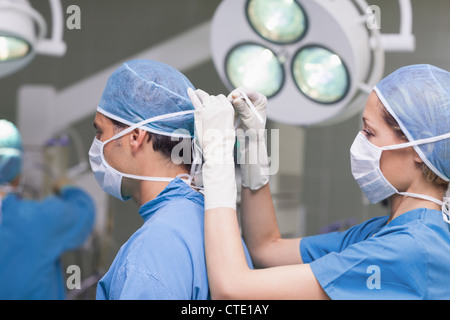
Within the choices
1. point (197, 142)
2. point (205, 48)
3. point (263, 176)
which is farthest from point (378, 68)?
point (205, 48)

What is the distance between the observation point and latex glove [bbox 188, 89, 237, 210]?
1.13 metres

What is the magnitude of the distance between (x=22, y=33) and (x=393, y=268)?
1296 mm

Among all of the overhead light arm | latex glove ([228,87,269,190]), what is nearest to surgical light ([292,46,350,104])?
latex glove ([228,87,269,190])

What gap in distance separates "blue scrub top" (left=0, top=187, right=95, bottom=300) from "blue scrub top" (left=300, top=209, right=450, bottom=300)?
1.73m

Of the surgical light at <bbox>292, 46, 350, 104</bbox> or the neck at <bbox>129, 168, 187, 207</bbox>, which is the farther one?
the surgical light at <bbox>292, 46, 350, 104</bbox>

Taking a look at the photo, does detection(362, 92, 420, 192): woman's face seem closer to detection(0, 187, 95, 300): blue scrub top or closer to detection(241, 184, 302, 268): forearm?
detection(241, 184, 302, 268): forearm

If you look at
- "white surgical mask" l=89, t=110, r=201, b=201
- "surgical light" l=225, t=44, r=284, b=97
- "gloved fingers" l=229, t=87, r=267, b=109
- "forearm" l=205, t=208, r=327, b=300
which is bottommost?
"forearm" l=205, t=208, r=327, b=300

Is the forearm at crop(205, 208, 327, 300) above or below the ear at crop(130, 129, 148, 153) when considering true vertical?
below

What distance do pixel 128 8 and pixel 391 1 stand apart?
163 centimetres

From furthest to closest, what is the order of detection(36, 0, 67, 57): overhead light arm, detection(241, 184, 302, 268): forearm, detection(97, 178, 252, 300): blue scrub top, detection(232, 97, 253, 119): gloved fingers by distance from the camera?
detection(36, 0, 67, 57): overhead light arm → detection(241, 184, 302, 268): forearm → detection(232, 97, 253, 119): gloved fingers → detection(97, 178, 252, 300): blue scrub top

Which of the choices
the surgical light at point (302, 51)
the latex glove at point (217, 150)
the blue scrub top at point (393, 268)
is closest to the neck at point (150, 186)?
the latex glove at point (217, 150)

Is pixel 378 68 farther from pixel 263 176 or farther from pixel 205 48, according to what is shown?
pixel 205 48

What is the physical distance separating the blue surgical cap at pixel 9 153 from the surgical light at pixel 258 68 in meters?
1.05

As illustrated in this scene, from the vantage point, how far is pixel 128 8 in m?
2.95
